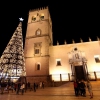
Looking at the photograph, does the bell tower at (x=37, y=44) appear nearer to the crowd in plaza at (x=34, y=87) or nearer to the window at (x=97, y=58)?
the crowd in plaza at (x=34, y=87)

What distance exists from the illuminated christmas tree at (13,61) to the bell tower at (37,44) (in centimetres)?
492

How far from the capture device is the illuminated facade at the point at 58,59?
19125 mm

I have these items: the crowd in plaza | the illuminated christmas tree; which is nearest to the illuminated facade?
the illuminated christmas tree

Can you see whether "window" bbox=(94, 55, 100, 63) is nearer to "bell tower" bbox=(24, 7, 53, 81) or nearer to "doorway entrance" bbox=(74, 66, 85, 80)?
"doorway entrance" bbox=(74, 66, 85, 80)

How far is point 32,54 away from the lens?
2186 cm

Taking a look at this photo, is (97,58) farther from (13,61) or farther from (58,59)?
(13,61)

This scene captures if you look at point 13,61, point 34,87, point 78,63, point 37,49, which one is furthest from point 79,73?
point 13,61

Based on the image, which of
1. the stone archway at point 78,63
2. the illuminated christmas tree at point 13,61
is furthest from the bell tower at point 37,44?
the stone archway at point 78,63

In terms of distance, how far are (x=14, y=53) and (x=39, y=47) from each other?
7.48 m

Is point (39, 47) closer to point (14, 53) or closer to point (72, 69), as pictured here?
point (14, 53)

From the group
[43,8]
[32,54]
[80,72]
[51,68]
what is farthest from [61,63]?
[43,8]

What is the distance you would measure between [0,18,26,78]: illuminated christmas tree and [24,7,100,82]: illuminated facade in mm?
5038

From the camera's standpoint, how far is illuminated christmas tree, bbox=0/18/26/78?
14.1m

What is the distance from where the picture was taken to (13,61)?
49.7 feet
